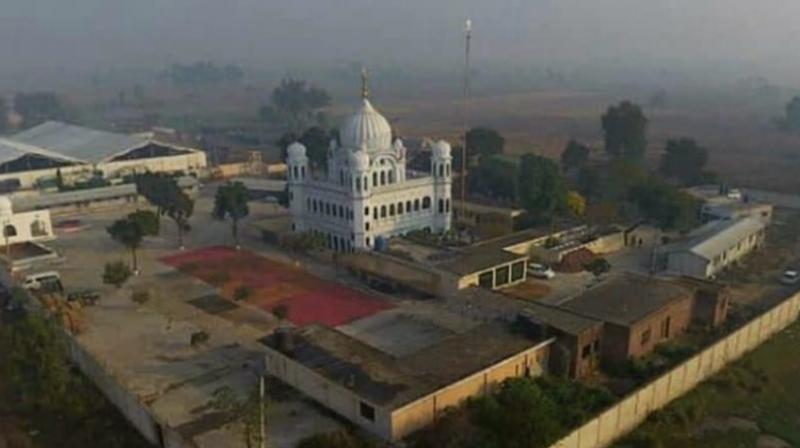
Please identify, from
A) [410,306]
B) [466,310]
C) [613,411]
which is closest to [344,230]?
[410,306]

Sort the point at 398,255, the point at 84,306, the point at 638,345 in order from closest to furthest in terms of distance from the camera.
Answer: the point at 638,345 < the point at 84,306 < the point at 398,255

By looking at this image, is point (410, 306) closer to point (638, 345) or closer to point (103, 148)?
point (638, 345)

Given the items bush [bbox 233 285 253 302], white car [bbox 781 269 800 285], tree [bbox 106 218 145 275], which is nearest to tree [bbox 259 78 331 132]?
tree [bbox 106 218 145 275]

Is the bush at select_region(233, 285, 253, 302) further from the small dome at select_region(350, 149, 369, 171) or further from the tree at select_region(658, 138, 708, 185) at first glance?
the tree at select_region(658, 138, 708, 185)

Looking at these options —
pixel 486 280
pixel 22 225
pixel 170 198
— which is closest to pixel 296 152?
pixel 170 198

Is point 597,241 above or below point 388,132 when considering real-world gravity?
below

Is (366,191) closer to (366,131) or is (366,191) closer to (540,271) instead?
(366,131)

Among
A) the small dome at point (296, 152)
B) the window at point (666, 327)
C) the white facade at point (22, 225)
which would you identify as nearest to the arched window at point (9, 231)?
the white facade at point (22, 225)
